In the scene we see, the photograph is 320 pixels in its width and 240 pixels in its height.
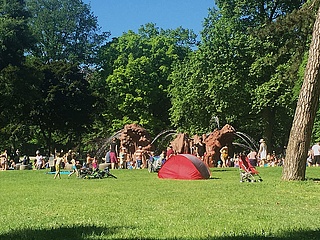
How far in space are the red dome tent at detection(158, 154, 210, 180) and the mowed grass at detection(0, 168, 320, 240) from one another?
472 cm

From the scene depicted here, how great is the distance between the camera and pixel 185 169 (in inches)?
870

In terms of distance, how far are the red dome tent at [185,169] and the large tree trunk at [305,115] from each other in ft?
14.3

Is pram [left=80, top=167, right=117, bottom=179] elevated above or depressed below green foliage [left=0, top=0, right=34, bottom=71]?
below

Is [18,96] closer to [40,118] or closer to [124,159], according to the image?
[40,118]

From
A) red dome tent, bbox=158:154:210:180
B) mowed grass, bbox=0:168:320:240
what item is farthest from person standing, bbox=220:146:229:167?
mowed grass, bbox=0:168:320:240

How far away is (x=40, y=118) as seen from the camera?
50719 mm

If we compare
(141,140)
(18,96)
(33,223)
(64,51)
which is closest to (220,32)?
(141,140)

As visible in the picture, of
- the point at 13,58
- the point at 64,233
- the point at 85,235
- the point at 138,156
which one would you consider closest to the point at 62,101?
the point at 13,58

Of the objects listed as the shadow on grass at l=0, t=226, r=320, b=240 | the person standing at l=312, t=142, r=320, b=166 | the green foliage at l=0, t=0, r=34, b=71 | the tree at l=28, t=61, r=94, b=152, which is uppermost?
the green foliage at l=0, t=0, r=34, b=71

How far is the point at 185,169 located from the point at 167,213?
11.2m

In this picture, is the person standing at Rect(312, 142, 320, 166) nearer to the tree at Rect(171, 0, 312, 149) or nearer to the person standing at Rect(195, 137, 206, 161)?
the tree at Rect(171, 0, 312, 149)

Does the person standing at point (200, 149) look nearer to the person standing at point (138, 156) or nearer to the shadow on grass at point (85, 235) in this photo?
the person standing at point (138, 156)

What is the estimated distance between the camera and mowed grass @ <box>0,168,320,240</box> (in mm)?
8398

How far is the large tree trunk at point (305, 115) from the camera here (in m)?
17.9
